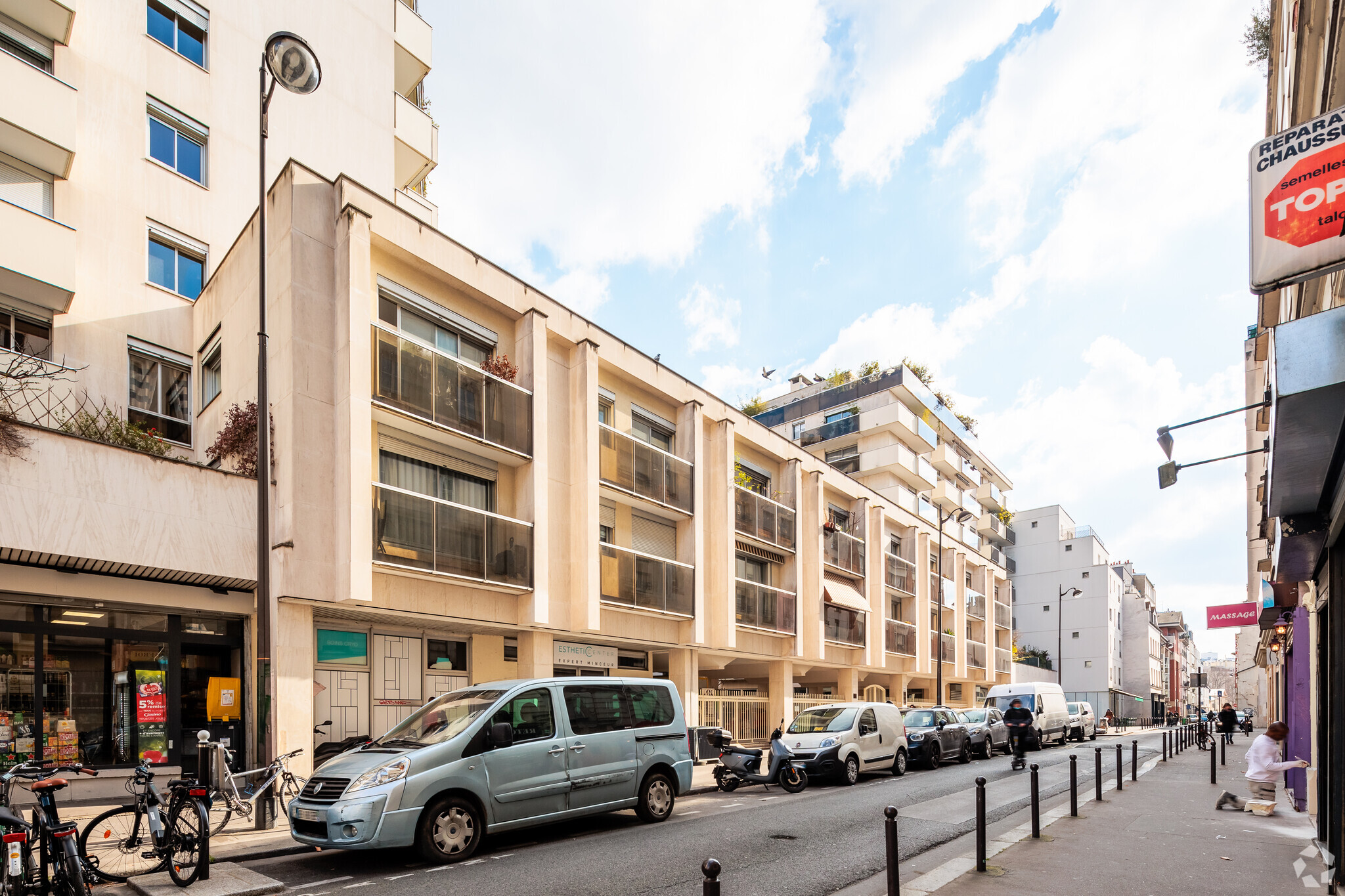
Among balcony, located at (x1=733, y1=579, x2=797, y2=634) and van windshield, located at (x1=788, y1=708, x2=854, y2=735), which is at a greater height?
balcony, located at (x1=733, y1=579, x2=797, y2=634)

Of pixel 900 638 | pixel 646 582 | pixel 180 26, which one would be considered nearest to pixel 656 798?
pixel 646 582

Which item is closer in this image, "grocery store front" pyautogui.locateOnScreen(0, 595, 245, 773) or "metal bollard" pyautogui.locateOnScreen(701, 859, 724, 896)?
"metal bollard" pyautogui.locateOnScreen(701, 859, 724, 896)

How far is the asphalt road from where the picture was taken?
311 inches

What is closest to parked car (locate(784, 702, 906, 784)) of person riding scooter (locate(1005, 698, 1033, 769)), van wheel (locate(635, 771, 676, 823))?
person riding scooter (locate(1005, 698, 1033, 769))

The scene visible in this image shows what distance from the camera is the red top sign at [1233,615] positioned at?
21.2 meters

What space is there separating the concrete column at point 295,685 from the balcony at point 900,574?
2677 cm

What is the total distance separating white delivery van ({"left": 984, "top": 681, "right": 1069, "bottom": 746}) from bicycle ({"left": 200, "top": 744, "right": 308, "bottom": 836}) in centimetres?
2487

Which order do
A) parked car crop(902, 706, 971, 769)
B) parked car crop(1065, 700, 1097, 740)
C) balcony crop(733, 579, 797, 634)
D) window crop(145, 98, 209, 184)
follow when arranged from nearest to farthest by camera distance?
1. window crop(145, 98, 209, 184)
2. parked car crop(902, 706, 971, 769)
3. balcony crop(733, 579, 797, 634)
4. parked car crop(1065, 700, 1097, 740)

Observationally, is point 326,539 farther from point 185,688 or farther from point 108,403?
point 108,403

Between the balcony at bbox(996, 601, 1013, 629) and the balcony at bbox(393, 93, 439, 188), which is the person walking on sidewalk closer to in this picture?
the balcony at bbox(393, 93, 439, 188)

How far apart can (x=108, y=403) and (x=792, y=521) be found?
19911mm

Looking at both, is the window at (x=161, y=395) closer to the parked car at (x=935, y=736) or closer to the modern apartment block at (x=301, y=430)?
the modern apartment block at (x=301, y=430)

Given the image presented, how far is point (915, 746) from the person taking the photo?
2098 cm

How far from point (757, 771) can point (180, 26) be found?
20.3 meters
